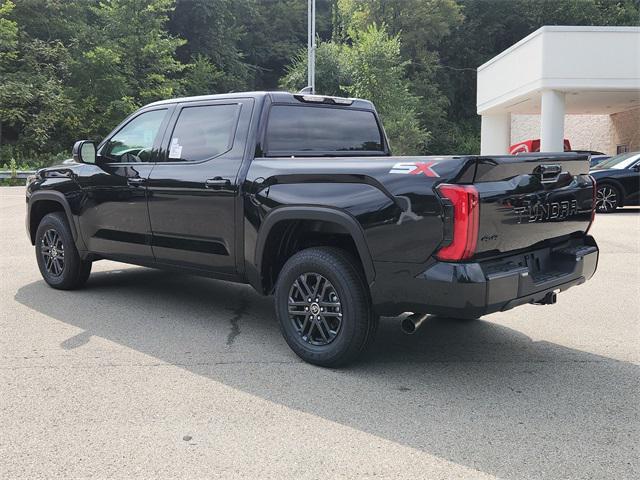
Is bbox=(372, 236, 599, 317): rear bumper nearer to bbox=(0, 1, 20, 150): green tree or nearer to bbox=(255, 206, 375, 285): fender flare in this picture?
bbox=(255, 206, 375, 285): fender flare

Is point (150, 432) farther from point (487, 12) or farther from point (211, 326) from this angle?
point (487, 12)

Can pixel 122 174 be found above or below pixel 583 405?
above

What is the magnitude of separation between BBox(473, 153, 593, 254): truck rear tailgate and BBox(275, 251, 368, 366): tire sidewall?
91cm

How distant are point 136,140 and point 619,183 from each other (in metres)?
11.4

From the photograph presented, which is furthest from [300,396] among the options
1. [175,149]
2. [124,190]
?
[124,190]

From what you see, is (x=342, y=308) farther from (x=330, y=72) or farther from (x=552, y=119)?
(x=330, y=72)

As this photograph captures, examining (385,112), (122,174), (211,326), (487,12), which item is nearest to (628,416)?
(211,326)

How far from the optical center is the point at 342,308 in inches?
164

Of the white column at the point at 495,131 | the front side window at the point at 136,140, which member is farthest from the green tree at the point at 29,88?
the front side window at the point at 136,140

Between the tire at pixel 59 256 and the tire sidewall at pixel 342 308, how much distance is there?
2.94 meters

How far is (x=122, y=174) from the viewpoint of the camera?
5.81 metres

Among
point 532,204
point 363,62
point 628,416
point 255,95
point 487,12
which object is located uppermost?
point 487,12

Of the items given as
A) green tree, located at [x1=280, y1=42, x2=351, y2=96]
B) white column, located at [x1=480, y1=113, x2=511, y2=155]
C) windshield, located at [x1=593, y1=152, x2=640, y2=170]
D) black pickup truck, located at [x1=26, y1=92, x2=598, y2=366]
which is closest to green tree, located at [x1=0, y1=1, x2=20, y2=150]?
green tree, located at [x1=280, y1=42, x2=351, y2=96]

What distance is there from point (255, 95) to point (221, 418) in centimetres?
266
